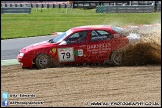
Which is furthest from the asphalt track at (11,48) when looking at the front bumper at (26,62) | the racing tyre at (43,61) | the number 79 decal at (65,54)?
the number 79 decal at (65,54)

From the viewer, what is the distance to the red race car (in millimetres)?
11461

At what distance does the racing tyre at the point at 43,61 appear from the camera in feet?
37.9

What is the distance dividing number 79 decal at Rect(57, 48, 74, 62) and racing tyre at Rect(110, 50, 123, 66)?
1.22 m

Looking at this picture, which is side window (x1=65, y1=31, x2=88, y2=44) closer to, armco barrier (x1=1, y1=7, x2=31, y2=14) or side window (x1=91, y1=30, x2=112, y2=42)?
side window (x1=91, y1=30, x2=112, y2=42)

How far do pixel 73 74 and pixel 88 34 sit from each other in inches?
71.9

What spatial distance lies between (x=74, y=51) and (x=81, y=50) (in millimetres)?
213

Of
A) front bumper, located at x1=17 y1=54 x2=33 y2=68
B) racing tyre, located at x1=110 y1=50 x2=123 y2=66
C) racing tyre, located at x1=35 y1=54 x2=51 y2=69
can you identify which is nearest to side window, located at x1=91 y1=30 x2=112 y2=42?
racing tyre, located at x1=110 y1=50 x2=123 y2=66

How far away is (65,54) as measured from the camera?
452 inches

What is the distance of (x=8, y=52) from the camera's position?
15.1 m

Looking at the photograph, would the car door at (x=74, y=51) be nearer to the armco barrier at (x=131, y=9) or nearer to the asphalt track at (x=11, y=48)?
the asphalt track at (x=11, y=48)

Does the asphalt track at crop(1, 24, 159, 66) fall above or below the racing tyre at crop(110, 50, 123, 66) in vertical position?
below

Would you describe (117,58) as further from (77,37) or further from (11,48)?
(11,48)

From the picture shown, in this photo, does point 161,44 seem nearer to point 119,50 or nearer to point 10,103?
point 119,50

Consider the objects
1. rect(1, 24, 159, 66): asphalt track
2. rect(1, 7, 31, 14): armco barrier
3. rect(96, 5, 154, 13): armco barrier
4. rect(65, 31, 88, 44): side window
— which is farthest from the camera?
rect(96, 5, 154, 13): armco barrier
